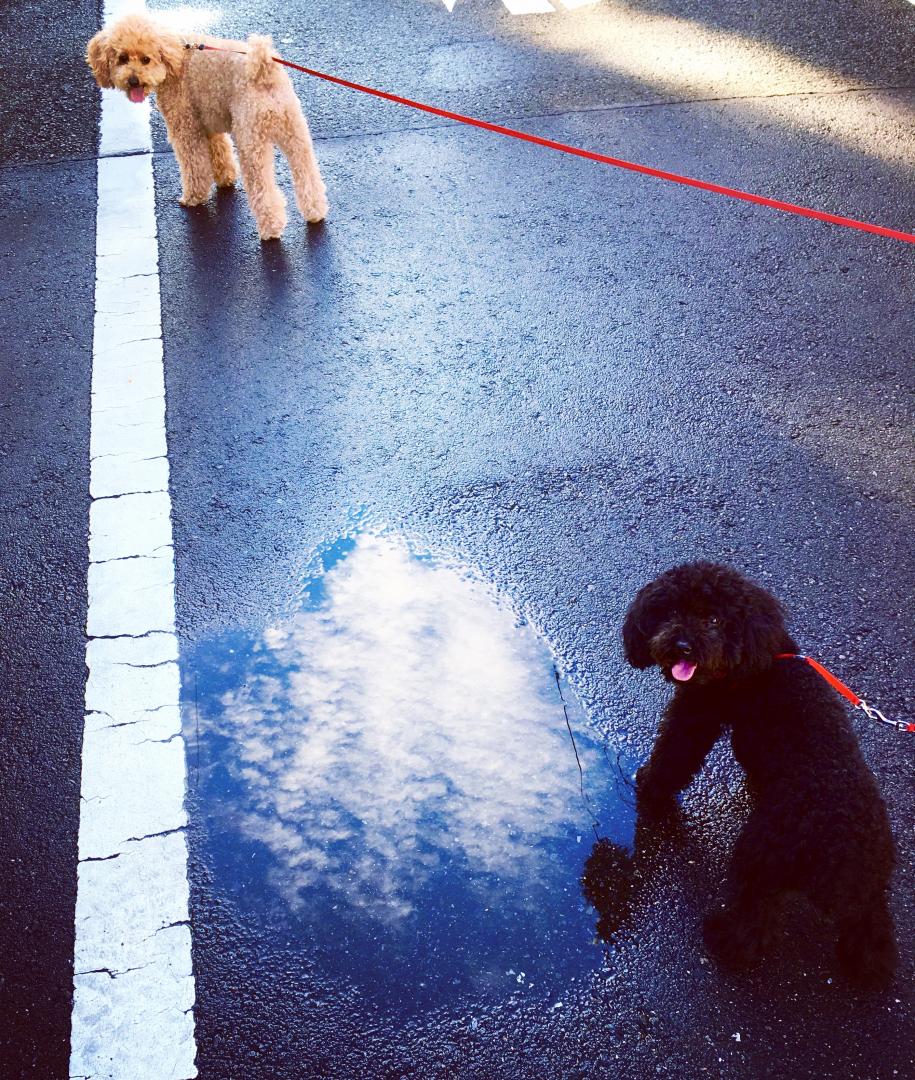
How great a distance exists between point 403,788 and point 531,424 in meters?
2.17

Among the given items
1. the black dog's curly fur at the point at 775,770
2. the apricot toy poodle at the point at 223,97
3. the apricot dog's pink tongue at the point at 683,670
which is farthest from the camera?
the apricot toy poodle at the point at 223,97

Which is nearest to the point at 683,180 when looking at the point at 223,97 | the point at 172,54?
the point at 223,97

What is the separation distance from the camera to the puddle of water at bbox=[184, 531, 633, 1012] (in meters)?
2.87

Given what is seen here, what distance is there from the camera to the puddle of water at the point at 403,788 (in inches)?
113

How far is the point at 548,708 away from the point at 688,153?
485cm

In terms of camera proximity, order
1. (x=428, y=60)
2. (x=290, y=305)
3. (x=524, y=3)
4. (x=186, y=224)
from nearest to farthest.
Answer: (x=290, y=305) < (x=186, y=224) < (x=428, y=60) < (x=524, y=3)

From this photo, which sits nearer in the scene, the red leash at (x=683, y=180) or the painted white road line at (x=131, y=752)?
the painted white road line at (x=131, y=752)

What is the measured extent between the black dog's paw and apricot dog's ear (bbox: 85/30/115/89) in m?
5.84

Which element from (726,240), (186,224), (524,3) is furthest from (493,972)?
(524,3)

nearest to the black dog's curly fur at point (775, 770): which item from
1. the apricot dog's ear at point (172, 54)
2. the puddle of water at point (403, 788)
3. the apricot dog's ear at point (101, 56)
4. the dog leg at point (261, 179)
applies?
the puddle of water at point (403, 788)

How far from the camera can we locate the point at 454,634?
3.81 metres

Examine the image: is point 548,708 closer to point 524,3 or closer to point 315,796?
point 315,796

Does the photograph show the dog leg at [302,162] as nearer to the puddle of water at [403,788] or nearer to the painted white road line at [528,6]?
the puddle of water at [403,788]

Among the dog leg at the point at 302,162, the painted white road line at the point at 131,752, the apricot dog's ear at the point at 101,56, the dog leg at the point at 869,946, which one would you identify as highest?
the apricot dog's ear at the point at 101,56
